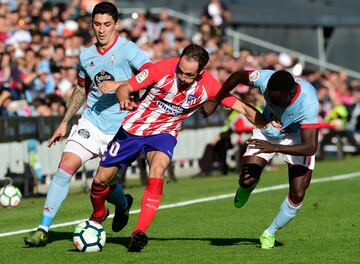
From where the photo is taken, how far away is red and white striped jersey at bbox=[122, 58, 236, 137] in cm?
1039

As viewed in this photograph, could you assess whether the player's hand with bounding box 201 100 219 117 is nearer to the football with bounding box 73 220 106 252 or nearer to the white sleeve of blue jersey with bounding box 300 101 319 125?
the white sleeve of blue jersey with bounding box 300 101 319 125

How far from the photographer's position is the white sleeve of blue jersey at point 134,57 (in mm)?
10852

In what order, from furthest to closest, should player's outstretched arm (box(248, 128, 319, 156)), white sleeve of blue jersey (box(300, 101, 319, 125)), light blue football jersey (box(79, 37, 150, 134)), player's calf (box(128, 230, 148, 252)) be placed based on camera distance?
1. light blue football jersey (box(79, 37, 150, 134))
2. white sleeve of blue jersey (box(300, 101, 319, 125))
3. player's calf (box(128, 230, 148, 252))
4. player's outstretched arm (box(248, 128, 319, 156))

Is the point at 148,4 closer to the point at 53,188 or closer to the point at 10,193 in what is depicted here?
the point at 10,193

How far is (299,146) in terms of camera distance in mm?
10055

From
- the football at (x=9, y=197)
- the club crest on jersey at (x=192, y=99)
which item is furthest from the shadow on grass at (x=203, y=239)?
the football at (x=9, y=197)

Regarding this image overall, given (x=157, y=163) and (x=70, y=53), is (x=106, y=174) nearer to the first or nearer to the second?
(x=157, y=163)

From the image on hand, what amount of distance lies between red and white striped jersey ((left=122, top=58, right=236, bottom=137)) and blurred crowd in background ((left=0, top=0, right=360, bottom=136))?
Result: 13.6 feet

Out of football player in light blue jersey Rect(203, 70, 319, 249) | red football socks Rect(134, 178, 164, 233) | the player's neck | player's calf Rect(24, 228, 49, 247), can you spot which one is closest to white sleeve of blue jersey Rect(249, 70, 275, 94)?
football player in light blue jersey Rect(203, 70, 319, 249)

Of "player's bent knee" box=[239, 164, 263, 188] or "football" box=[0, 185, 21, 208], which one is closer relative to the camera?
"player's bent knee" box=[239, 164, 263, 188]

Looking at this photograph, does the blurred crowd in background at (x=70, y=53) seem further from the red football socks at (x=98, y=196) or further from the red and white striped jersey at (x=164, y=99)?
the red football socks at (x=98, y=196)

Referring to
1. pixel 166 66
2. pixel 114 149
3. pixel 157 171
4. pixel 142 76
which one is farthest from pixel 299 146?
pixel 114 149

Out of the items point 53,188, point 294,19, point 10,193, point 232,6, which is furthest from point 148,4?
point 53,188

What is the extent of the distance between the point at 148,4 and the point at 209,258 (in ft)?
72.9
